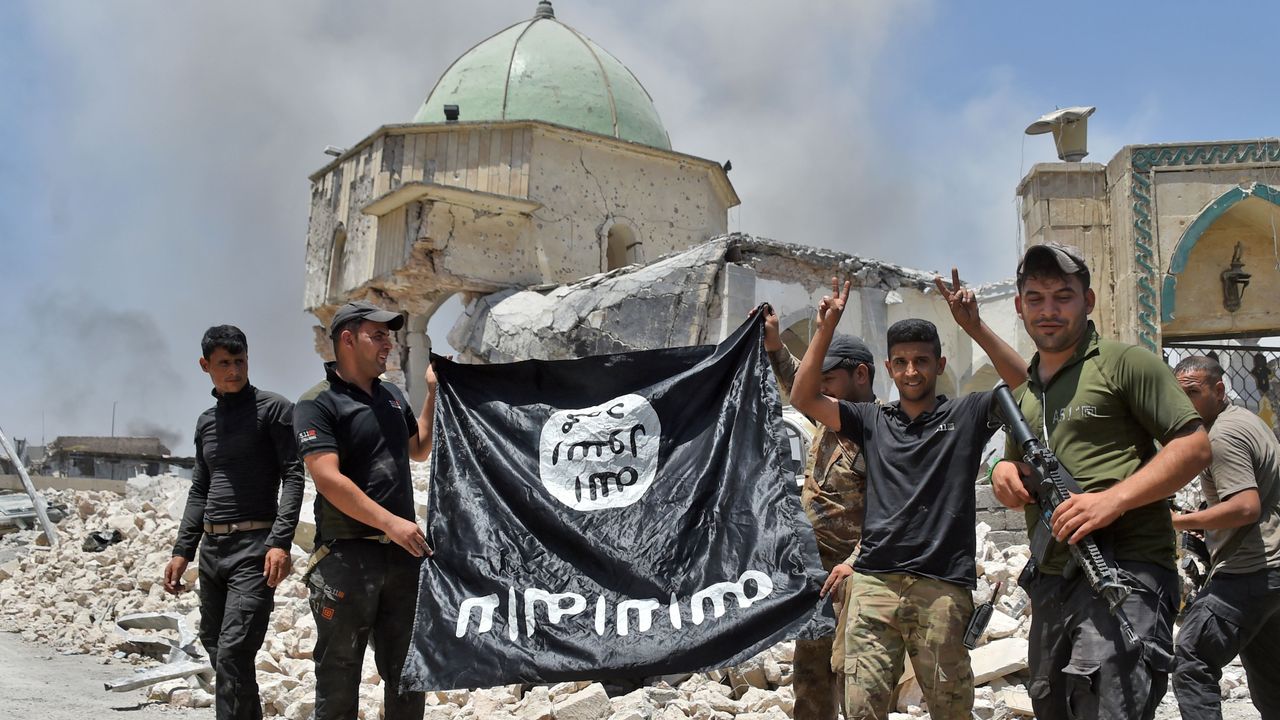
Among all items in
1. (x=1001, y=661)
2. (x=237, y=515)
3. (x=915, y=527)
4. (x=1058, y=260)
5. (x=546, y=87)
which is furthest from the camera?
(x=546, y=87)

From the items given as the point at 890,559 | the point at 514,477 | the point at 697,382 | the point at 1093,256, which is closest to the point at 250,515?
the point at 514,477

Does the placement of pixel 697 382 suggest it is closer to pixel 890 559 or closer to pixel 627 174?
pixel 890 559

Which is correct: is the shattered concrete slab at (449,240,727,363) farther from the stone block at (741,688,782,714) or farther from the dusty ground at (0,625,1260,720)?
the stone block at (741,688,782,714)

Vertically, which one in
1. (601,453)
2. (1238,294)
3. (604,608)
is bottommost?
(604,608)

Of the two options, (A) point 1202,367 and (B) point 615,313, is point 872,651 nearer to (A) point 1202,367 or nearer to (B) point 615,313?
(A) point 1202,367

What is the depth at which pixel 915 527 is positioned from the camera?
12.4ft

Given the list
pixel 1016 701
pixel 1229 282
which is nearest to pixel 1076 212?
pixel 1229 282

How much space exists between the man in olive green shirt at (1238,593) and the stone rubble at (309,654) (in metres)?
1.29

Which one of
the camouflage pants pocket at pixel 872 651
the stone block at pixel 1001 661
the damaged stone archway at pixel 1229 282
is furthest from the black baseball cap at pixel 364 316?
the damaged stone archway at pixel 1229 282

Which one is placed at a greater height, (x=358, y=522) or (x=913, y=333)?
(x=913, y=333)

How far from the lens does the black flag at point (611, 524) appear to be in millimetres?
3891

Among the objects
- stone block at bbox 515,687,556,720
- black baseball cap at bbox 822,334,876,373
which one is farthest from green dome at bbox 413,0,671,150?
black baseball cap at bbox 822,334,876,373

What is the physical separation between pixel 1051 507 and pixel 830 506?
1.49m

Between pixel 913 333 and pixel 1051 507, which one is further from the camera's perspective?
pixel 913 333
